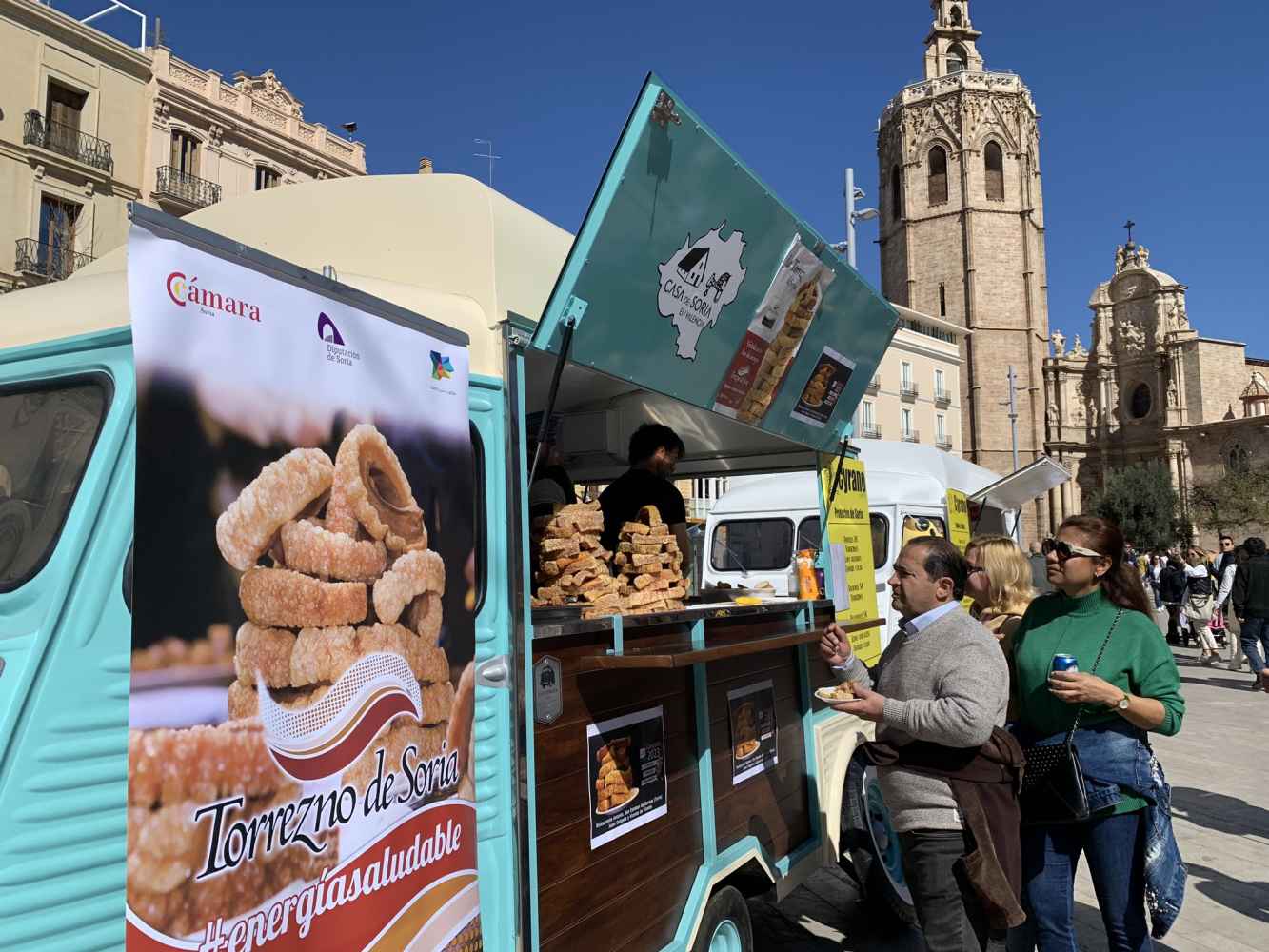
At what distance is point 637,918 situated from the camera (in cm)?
301

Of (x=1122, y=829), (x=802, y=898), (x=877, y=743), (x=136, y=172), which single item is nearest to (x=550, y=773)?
(x=877, y=743)

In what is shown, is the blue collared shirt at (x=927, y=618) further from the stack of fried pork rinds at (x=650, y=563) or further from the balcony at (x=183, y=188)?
the balcony at (x=183, y=188)

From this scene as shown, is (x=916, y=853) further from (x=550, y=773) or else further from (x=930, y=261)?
(x=930, y=261)

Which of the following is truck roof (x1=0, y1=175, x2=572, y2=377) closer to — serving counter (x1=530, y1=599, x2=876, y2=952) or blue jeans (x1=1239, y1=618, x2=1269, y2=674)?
serving counter (x1=530, y1=599, x2=876, y2=952)

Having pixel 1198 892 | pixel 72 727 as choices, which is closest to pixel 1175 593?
pixel 1198 892

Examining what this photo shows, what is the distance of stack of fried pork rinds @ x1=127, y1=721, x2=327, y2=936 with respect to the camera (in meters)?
1.60

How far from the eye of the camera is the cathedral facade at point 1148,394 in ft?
205

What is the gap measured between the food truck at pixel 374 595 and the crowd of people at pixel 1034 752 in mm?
644

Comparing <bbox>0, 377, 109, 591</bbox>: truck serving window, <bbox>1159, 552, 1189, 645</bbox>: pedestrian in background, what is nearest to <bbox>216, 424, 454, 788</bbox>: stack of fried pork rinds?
<bbox>0, 377, 109, 591</bbox>: truck serving window

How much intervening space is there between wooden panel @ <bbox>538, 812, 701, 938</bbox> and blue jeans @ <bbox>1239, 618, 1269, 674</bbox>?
441 inches

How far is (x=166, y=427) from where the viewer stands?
5.53 ft

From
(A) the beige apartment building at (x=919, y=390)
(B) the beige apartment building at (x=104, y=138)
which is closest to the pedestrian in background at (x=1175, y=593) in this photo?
(B) the beige apartment building at (x=104, y=138)

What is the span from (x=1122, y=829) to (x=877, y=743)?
0.86 m

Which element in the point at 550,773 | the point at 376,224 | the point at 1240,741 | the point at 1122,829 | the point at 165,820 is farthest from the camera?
the point at 1240,741
